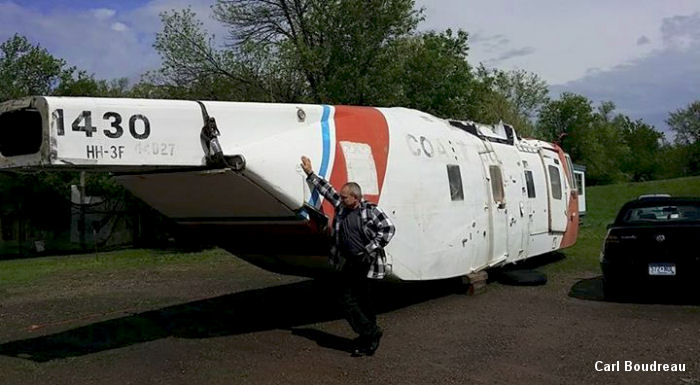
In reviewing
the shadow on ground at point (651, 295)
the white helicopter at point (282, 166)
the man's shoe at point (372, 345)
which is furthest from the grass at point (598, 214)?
the man's shoe at point (372, 345)

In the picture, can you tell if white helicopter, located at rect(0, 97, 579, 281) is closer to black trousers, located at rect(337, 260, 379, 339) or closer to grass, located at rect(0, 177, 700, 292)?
black trousers, located at rect(337, 260, 379, 339)

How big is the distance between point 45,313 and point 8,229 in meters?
14.9

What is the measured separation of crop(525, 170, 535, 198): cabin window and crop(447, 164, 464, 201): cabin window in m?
3.04

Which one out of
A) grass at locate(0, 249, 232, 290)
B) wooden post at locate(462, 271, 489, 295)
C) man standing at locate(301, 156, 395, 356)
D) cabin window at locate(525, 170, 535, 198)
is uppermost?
cabin window at locate(525, 170, 535, 198)

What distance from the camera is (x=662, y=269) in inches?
384

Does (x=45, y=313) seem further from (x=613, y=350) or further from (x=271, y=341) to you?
(x=613, y=350)

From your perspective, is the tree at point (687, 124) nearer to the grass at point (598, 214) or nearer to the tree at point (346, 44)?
the grass at point (598, 214)

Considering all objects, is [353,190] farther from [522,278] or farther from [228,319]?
[522,278]

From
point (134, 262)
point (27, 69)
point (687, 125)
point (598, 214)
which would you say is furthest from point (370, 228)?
point (687, 125)

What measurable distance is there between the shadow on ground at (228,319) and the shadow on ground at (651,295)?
6.91ft

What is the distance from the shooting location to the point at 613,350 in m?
7.50

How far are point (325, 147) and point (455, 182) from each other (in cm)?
274

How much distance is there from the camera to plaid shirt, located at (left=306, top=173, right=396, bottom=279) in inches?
286

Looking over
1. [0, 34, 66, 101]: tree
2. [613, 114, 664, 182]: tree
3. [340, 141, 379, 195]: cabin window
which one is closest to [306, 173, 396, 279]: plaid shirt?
[340, 141, 379, 195]: cabin window
